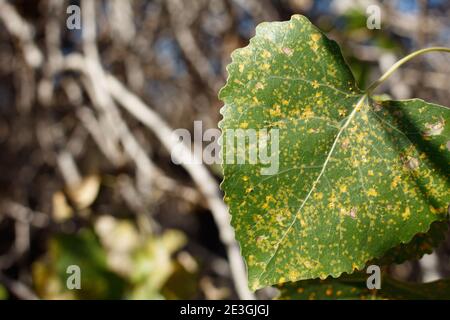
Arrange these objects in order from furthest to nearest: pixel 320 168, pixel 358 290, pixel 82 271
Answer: pixel 82 271 < pixel 358 290 < pixel 320 168

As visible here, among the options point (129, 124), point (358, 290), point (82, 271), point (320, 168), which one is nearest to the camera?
point (320, 168)

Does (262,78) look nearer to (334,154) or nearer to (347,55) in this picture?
Answer: (334,154)

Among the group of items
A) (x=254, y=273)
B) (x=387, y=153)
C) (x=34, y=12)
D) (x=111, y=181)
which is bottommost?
(x=254, y=273)

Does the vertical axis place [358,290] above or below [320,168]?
below

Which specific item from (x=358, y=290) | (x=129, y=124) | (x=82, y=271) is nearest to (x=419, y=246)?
(x=358, y=290)

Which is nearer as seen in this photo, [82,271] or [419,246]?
[419,246]

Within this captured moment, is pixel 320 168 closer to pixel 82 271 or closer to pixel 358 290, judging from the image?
pixel 358 290

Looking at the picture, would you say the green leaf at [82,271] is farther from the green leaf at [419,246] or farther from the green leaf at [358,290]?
the green leaf at [419,246]

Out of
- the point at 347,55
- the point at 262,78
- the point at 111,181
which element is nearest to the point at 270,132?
the point at 262,78
